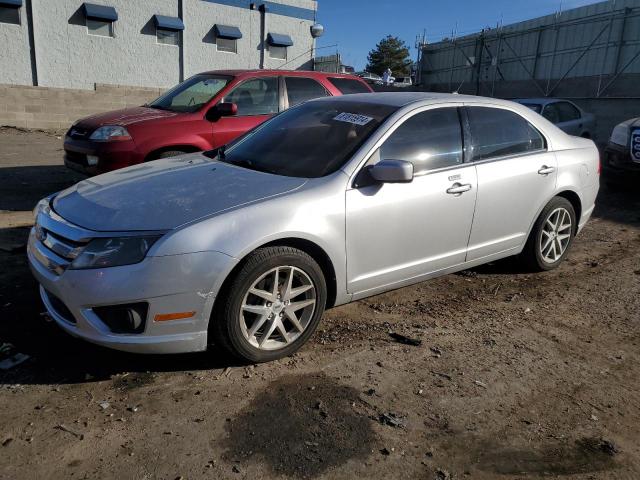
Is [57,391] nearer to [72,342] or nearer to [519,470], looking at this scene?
[72,342]

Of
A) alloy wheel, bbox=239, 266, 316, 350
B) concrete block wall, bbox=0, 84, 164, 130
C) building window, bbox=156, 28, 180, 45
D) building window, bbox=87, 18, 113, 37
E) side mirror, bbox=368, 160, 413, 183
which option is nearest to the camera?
alloy wheel, bbox=239, 266, 316, 350

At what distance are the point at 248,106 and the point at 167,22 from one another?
15463 mm

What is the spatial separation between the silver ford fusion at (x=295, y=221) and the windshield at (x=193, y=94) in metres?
2.69

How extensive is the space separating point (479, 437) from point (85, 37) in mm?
20360

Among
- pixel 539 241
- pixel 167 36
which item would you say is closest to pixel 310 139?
pixel 539 241

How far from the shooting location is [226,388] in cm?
300

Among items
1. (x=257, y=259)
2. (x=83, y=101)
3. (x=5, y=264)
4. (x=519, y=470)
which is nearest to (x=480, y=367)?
(x=519, y=470)

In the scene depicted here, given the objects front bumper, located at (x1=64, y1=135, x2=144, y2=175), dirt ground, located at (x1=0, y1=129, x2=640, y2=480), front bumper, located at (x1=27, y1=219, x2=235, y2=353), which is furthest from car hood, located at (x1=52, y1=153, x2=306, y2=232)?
front bumper, located at (x1=64, y1=135, x2=144, y2=175)

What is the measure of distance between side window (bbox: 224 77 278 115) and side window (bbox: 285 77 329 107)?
8.0 inches

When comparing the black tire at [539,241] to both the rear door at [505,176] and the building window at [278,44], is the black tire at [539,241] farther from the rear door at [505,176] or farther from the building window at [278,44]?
the building window at [278,44]

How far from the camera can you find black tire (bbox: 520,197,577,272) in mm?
4766

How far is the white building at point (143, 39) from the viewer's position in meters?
17.8

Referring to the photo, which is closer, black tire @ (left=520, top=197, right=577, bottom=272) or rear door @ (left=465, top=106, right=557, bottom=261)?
rear door @ (left=465, top=106, right=557, bottom=261)

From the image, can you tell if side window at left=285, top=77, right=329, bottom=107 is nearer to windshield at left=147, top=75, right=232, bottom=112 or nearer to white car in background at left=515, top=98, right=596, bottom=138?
windshield at left=147, top=75, right=232, bottom=112
